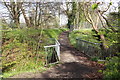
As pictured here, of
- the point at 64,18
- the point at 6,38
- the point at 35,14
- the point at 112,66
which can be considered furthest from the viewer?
the point at 64,18

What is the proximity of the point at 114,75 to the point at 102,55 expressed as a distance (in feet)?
9.88

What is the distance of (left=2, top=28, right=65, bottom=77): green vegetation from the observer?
19.2ft

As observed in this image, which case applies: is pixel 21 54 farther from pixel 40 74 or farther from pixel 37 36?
pixel 40 74

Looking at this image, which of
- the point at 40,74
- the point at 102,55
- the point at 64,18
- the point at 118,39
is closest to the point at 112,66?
the point at 118,39

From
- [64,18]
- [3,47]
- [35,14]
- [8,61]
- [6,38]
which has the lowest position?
[8,61]

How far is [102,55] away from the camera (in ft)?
20.3

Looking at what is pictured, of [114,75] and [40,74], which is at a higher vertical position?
[114,75]

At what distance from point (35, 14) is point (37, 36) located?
9.15 ft

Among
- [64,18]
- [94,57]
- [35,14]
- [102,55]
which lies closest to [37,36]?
[35,14]

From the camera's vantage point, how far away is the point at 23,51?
20.6 feet

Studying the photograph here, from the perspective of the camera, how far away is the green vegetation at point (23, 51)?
5840 millimetres

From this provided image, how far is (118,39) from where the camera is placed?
2.84 metres

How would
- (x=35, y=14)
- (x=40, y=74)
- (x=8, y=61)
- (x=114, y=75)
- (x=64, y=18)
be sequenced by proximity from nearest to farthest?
(x=114, y=75), (x=40, y=74), (x=8, y=61), (x=35, y=14), (x=64, y=18)

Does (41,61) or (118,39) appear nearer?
(118,39)
